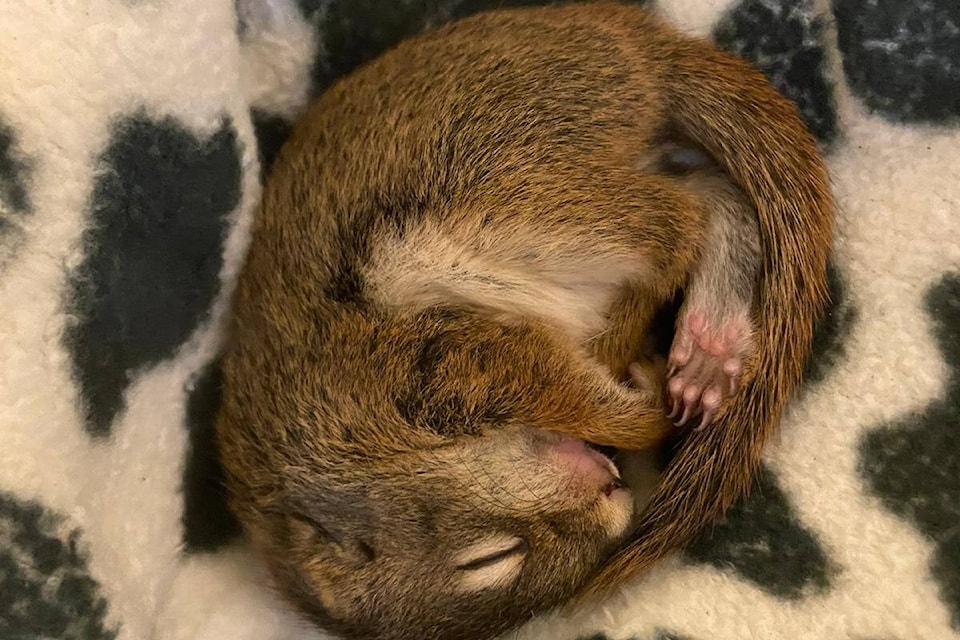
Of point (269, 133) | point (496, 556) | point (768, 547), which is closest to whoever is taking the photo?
point (496, 556)

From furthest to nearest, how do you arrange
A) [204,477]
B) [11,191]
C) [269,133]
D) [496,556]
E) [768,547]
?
1. [269,133]
2. [204,477]
3. [768,547]
4. [496,556]
5. [11,191]

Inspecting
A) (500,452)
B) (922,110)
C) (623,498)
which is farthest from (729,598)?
(922,110)

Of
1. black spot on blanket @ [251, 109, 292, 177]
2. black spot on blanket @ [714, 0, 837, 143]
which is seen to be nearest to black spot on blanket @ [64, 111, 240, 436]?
black spot on blanket @ [251, 109, 292, 177]

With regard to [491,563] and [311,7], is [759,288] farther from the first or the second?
[311,7]

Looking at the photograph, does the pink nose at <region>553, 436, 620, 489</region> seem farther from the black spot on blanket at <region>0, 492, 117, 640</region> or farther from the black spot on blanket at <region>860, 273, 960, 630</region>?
the black spot on blanket at <region>0, 492, 117, 640</region>

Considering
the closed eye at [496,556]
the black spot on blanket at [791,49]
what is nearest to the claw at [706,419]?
the closed eye at [496,556]

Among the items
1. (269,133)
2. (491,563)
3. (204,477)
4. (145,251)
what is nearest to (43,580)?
(204,477)

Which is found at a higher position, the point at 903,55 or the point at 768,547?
the point at 903,55
